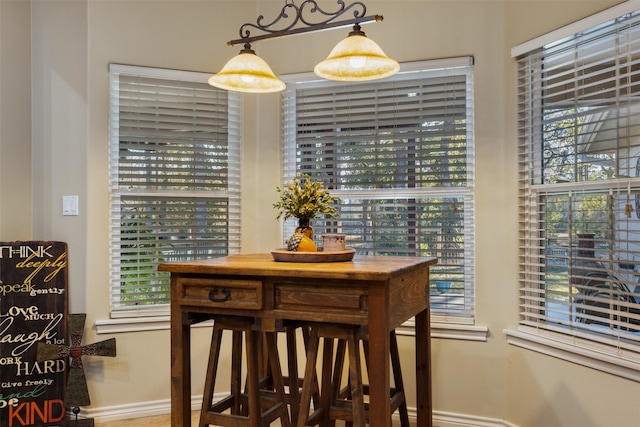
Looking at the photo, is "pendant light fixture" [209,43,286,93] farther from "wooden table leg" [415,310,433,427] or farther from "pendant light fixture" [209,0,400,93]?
"wooden table leg" [415,310,433,427]

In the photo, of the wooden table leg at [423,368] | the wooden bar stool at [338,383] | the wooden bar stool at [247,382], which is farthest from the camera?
the wooden table leg at [423,368]

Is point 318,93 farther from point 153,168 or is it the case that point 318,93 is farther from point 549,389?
point 549,389

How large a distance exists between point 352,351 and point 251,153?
5.15ft

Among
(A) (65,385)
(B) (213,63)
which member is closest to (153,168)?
(B) (213,63)

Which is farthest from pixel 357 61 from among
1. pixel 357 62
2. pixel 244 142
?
pixel 244 142

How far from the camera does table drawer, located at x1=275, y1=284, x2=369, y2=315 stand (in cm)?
181

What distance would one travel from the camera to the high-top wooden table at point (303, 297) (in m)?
1.77

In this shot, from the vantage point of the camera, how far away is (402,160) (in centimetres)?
282

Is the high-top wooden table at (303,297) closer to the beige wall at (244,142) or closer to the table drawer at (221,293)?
the table drawer at (221,293)

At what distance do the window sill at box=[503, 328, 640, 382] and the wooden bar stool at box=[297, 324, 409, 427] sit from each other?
66 cm

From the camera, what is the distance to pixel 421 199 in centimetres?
279

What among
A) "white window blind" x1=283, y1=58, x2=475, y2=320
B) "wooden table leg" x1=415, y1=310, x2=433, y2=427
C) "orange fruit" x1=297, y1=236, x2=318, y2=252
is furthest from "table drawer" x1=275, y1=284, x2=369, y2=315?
"white window blind" x1=283, y1=58, x2=475, y2=320

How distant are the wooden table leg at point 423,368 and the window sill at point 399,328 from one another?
0.42 m

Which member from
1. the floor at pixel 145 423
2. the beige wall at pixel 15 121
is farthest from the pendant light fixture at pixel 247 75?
the floor at pixel 145 423
